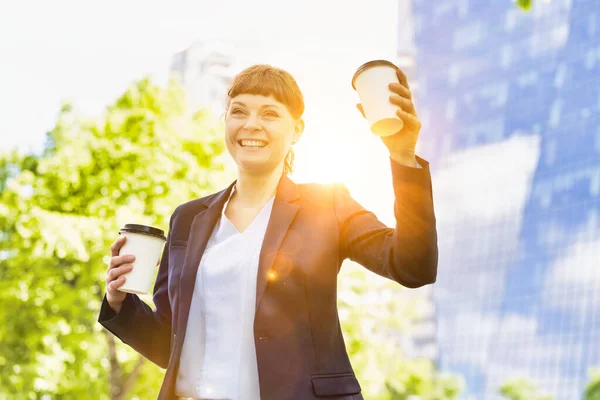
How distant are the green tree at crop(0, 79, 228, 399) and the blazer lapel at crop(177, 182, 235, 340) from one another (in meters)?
9.44

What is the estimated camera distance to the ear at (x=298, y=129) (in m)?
2.65

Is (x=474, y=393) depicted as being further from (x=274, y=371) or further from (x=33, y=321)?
(x=274, y=371)

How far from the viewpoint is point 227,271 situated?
2373mm

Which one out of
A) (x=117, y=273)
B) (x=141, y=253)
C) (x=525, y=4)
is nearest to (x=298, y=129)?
(x=141, y=253)

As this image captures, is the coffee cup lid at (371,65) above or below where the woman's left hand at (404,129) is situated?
above

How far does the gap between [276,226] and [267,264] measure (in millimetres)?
159

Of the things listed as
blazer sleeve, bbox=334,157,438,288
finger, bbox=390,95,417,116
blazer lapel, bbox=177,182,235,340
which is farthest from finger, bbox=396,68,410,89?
blazer lapel, bbox=177,182,235,340

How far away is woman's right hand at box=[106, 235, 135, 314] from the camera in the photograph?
2.52 meters

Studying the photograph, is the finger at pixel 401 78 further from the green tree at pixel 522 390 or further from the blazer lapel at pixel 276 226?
the green tree at pixel 522 390

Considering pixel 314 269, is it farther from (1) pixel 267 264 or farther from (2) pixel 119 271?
(2) pixel 119 271

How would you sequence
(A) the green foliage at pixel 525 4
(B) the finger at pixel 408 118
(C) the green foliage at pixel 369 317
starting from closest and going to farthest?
(B) the finger at pixel 408 118, (A) the green foliage at pixel 525 4, (C) the green foliage at pixel 369 317

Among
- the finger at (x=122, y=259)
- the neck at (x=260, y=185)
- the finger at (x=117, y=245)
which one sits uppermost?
the neck at (x=260, y=185)

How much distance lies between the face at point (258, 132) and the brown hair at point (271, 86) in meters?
0.02

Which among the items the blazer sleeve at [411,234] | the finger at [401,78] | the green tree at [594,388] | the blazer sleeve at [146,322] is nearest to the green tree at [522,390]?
the green tree at [594,388]
